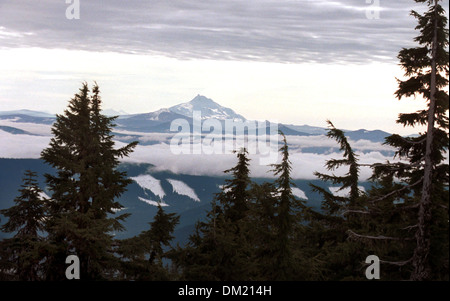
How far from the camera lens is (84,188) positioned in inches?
1115

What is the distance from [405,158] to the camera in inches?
725

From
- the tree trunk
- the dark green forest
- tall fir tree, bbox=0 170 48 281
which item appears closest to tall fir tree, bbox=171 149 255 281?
the dark green forest

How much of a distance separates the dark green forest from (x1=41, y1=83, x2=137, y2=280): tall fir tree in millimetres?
61

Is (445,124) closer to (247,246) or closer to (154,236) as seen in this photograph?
(247,246)

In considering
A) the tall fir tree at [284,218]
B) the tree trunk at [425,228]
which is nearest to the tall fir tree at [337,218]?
the tall fir tree at [284,218]

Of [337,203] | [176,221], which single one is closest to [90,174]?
[176,221]

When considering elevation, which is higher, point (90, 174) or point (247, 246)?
point (90, 174)

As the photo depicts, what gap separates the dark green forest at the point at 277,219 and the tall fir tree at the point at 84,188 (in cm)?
6

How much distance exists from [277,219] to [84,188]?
12075 millimetres

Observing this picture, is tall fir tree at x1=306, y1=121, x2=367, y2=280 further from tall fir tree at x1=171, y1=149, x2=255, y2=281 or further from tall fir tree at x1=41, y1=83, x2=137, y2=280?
tall fir tree at x1=41, y1=83, x2=137, y2=280

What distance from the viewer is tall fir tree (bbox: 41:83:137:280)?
2614 centimetres
